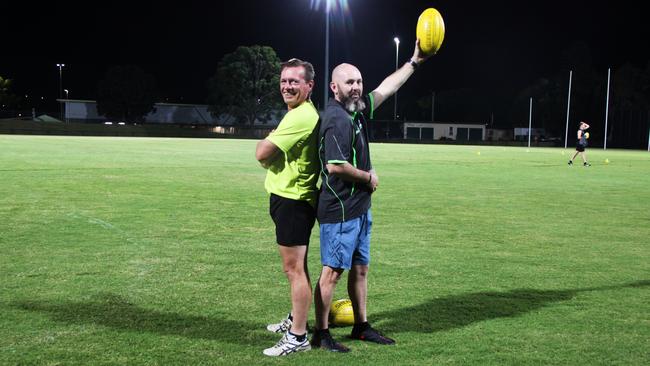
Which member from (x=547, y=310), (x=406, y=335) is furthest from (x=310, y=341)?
(x=547, y=310)

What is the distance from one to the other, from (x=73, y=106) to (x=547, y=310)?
302 feet

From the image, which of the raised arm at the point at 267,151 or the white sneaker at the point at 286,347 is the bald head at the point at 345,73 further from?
the white sneaker at the point at 286,347

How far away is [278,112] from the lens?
9156cm

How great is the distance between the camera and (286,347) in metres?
4.39

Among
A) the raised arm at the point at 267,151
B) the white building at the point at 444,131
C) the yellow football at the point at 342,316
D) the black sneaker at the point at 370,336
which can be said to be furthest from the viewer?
the white building at the point at 444,131

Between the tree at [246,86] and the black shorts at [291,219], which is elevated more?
the tree at [246,86]

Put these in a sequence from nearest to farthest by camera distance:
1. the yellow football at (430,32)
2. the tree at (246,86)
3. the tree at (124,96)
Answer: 1. the yellow football at (430,32)
2. the tree at (246,86)
3. the tree at (124,96)

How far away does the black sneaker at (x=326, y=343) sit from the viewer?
450 centimetres

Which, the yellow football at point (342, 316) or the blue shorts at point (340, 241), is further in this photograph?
the yellow football at point (342, 316)

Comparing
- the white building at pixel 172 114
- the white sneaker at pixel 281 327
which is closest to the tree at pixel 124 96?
the white building at pixel 172 114

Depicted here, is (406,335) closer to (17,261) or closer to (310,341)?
(310,341)

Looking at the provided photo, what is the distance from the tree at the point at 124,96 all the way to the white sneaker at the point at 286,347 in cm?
9495

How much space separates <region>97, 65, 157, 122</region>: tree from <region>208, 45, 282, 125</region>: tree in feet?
37.6

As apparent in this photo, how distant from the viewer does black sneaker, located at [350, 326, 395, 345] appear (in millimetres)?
4652
